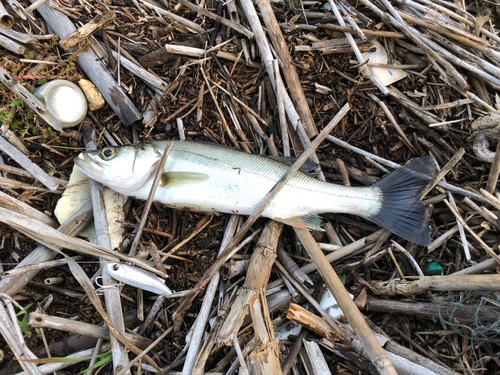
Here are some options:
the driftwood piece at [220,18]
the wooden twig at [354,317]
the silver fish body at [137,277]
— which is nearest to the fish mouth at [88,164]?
the silver fish body at [137,277]

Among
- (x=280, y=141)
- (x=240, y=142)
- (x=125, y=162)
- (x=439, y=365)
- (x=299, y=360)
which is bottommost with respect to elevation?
(x=439, y=365)

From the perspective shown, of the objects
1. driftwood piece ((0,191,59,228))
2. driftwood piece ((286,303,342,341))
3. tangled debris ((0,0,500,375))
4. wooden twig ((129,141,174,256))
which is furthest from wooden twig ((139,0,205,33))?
driftwood piece ((286,303,342,341))

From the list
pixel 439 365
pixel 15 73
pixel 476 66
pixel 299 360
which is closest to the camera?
pixel 439 365

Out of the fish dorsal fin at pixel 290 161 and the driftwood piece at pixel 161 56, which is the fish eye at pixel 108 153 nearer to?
the driftwood piece at pixel 161 56

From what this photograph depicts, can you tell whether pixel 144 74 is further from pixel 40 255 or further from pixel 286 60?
pixel 40 255

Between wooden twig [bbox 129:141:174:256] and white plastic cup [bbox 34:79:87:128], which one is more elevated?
white plastic cup [bbox 34:79:87:128]

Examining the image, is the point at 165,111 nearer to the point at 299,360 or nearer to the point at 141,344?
the point at 141,344

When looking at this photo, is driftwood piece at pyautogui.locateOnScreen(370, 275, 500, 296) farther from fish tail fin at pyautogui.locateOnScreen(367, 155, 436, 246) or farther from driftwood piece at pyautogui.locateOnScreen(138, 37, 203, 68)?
driftwood piece at pyautogui.locateOnScreen(138, 37, 203, 68)

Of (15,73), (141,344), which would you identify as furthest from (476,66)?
(15,73)
